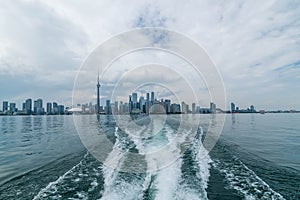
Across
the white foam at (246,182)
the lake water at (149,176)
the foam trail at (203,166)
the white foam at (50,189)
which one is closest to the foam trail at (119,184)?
the lake water at (149,176)

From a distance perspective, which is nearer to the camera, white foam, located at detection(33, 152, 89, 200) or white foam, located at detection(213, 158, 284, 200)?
white foam, located at detection(33, 152, 89, 200)

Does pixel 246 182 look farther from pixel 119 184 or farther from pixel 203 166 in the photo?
pixel 119 184

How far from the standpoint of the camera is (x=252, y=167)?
29.5 ft

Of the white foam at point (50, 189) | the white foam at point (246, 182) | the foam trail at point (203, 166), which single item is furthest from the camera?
the foam trail at point (203, 166)

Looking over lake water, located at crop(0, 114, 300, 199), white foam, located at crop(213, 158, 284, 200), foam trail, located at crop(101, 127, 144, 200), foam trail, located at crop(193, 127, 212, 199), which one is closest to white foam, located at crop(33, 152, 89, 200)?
lake water, located at crop(0, 114, 300, 199)

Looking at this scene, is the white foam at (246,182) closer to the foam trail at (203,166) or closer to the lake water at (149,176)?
the lake water at (149,176)

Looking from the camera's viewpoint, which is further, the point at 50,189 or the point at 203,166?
the point at 203,166

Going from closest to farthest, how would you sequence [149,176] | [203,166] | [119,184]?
[119,184], [149,176], [203,166]

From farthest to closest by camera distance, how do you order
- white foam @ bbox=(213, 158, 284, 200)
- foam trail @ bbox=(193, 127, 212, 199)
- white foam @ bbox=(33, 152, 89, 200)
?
foam trail @ bbox=(193, 127, 212, 199) < white foam @ bbox=(213, 158, 284, 200) < white foam @ bbox=(33, 152, 89, 200)

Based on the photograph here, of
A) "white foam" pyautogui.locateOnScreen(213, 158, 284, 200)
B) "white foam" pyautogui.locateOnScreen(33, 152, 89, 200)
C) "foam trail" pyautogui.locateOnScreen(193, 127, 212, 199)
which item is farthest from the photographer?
"foam trail" pyautogui.locateOnScreen(193, 127, 212, 199)

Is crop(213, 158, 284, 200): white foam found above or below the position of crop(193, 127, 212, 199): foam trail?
below

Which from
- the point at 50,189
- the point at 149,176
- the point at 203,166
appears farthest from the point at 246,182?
the point at 50,189

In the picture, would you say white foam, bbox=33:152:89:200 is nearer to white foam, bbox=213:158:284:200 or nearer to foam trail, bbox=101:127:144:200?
foam trail, bbox=101:127:144:200

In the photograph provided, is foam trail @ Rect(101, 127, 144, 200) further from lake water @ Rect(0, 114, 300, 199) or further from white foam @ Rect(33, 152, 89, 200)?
white foam @ Rect(33, 152, 89, 200)
